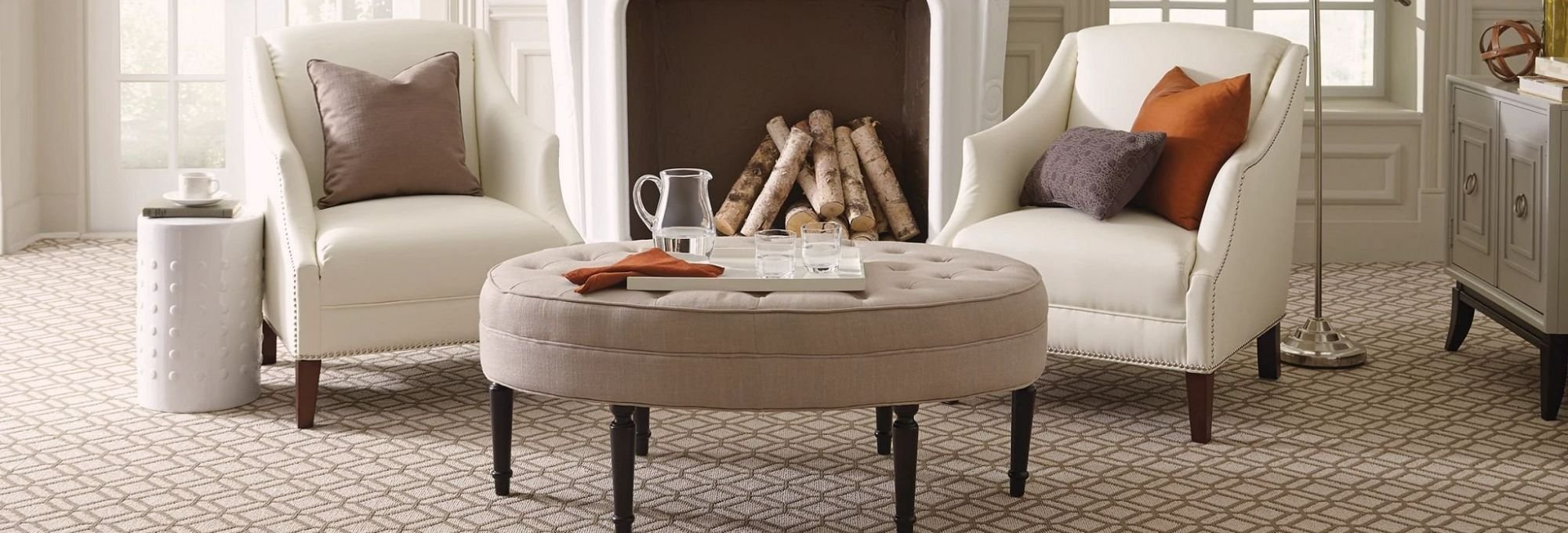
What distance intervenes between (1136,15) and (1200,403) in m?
2.66

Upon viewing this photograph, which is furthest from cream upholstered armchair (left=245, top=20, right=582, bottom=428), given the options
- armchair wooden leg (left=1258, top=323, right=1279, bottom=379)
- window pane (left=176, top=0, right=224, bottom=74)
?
window pane (left=176, top=0, right=224, bottom=74)

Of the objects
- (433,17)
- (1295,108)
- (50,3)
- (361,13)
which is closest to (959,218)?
(1295,108)

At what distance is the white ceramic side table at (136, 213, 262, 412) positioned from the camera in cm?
330

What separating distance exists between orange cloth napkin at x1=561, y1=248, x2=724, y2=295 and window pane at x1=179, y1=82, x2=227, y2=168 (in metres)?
3.63

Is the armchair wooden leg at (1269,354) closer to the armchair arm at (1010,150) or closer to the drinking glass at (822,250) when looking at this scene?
the armchair arm at (1010,150)

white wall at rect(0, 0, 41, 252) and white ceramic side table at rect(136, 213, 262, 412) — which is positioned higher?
white wall at rect(0, 0, 41, 252)

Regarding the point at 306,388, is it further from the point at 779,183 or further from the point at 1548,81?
the point at 1548,81

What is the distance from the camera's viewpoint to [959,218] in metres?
3.63

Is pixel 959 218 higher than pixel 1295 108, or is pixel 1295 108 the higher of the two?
pixel 1295 108

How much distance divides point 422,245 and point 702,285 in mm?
1008

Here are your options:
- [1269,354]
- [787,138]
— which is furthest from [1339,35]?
[1269,354]

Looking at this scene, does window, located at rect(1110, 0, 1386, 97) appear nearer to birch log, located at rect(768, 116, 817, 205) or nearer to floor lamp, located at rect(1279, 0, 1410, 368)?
birch log, located at rect(768, 116, 817, 205)

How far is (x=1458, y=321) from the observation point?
4016 millimetres

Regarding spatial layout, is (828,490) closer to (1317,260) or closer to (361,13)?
(1317,260)
